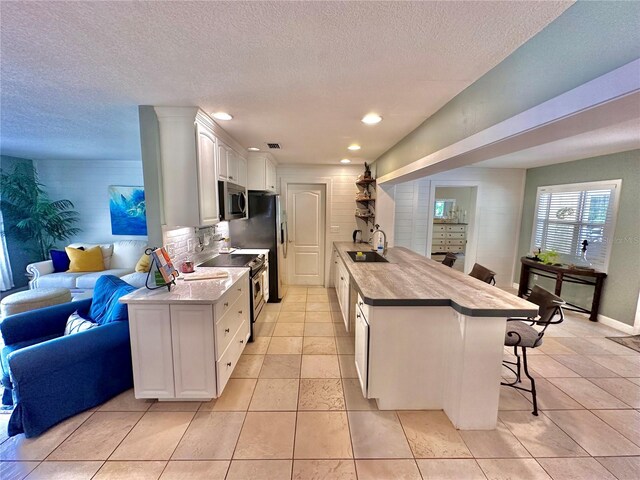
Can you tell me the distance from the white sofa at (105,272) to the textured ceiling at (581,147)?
17.9 ft

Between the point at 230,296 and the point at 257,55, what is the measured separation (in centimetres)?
175

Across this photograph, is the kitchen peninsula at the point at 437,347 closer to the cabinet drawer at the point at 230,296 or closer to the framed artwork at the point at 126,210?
the cabinet drawer at the point at 230,296

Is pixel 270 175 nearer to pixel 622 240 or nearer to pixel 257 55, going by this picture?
pixel 257 55

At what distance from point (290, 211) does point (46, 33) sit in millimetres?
3737

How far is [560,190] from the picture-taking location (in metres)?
4.05

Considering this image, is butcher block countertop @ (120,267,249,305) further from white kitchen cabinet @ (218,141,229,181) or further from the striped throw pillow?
white kitchen cabinet @ (218,141,229,181)

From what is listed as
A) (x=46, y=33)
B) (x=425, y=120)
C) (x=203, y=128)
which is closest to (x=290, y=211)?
(x=203, y=128)

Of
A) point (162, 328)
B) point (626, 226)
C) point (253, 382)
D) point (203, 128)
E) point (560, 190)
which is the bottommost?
point (253, 382)

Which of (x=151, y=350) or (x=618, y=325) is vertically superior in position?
(x=151, y=350)

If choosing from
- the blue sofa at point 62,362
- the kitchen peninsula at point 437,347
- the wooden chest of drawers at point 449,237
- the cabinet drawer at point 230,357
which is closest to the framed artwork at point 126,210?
the blue sofa at point 62,362

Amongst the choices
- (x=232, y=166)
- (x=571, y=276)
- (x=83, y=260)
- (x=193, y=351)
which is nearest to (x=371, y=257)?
(x=232, y=166)

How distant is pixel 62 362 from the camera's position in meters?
1.72

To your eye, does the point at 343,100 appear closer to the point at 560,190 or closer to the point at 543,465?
the point at 543,465

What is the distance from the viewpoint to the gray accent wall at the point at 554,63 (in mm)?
871
